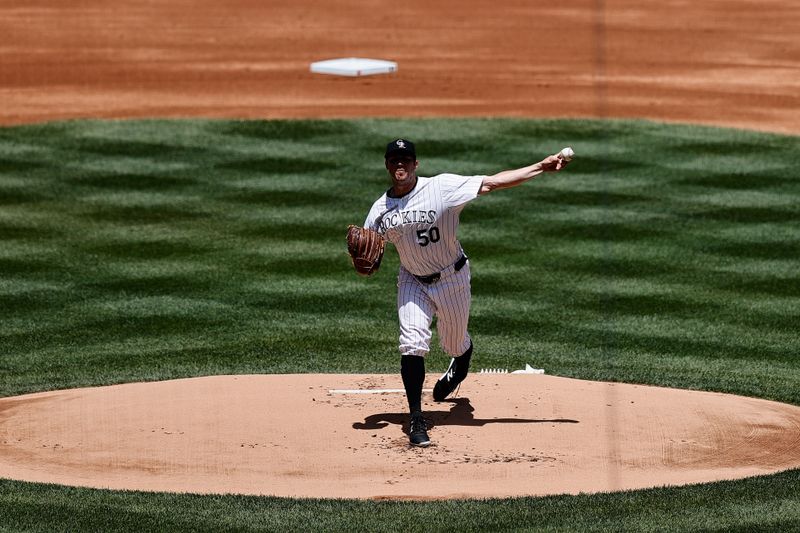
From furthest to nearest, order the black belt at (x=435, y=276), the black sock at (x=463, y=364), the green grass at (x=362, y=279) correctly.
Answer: the black sock at (x=463, y=364) → the black belt at (x=435, y=276) → the green grass at (x=362, y=279)

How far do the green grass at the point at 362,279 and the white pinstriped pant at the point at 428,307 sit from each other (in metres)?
1.58

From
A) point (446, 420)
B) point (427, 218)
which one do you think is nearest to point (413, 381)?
point (446, 420)

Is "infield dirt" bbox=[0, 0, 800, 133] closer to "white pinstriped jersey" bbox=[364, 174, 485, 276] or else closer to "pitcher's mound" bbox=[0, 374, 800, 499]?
"pitcher's mound" bbox=[0, 374, 800, 499]

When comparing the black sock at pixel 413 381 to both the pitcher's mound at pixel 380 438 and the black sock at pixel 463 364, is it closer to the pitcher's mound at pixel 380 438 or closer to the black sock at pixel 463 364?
the pitcher's mound at pixel 380 438

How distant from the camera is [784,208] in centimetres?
1778

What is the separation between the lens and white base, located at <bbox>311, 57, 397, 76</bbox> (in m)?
26.3

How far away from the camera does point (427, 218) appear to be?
9.69 m

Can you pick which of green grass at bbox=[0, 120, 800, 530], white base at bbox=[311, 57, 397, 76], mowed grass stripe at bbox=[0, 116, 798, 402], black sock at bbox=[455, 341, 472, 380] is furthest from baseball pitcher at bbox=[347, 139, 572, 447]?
white base at bbox=[311, 57, 397, 76]

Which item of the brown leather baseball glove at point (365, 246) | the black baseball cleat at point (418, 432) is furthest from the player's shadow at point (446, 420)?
the brown leather baseball glove at point (365, 246)

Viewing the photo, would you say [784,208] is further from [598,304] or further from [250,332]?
[250,332]

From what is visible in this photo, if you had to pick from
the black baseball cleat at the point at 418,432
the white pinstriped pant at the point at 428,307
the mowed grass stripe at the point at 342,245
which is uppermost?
the white pinstriped pant at the point at 428,307

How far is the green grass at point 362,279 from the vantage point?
332 inches

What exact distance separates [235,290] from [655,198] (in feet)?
19.7

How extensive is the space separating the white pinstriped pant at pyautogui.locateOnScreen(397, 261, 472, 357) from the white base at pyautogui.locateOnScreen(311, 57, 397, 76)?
16.6 m
